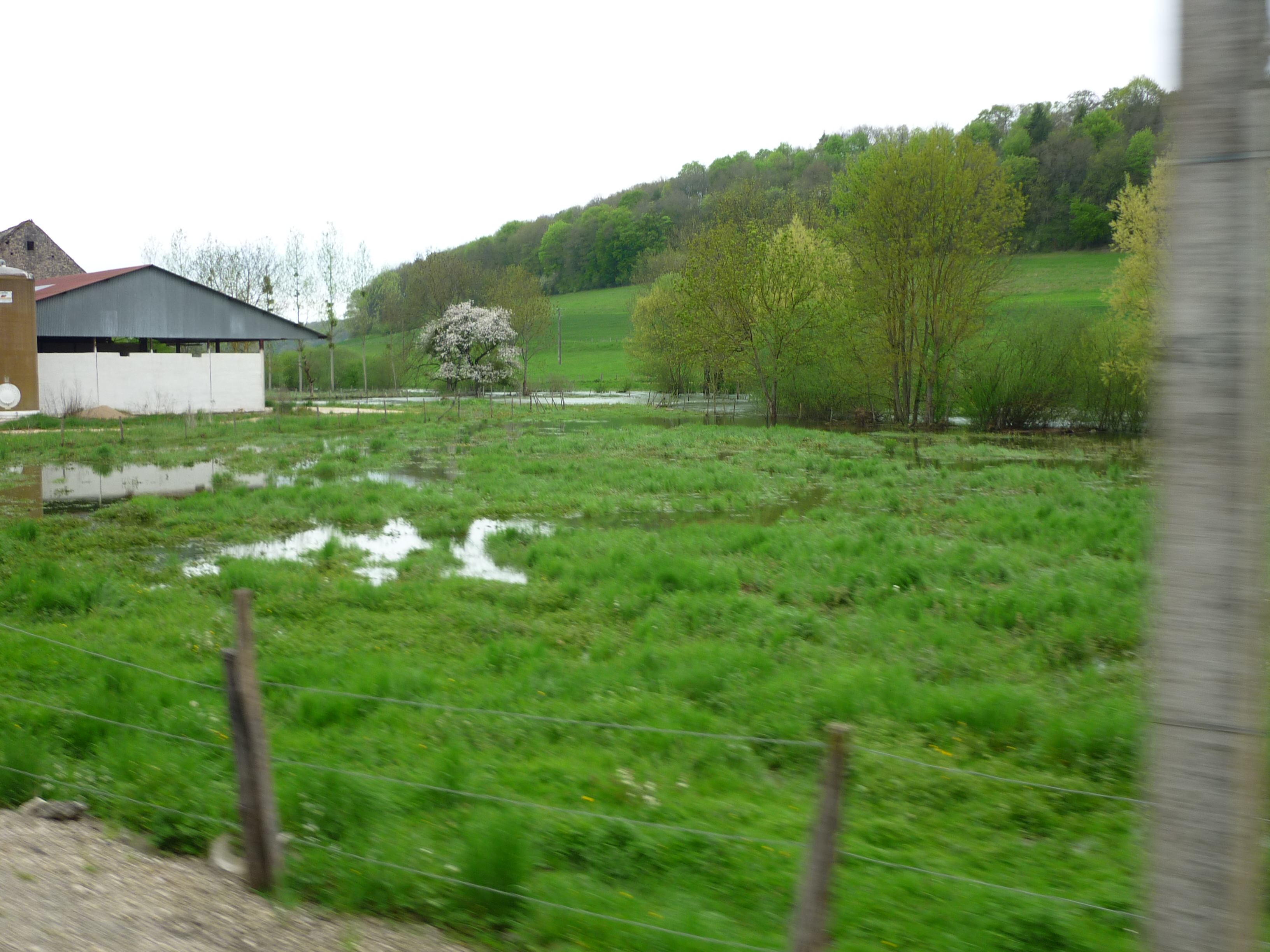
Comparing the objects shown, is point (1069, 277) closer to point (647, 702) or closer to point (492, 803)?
point (647, 702)

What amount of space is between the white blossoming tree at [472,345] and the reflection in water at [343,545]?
152ft

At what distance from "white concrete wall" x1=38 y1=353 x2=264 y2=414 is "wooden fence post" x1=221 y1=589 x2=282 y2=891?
129ft

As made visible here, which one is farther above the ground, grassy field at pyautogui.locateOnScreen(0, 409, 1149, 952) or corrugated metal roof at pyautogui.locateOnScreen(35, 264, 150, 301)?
corrugated metal roof at pyautogui.locateOnScreen(35, 264, 150, 301)

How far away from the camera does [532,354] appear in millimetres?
83375

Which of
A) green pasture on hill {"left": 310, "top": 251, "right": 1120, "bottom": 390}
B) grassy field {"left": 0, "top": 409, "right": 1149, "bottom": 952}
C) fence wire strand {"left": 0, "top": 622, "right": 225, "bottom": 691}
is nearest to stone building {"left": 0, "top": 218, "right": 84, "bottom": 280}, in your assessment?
green pasture on hill {"left": 310, "top": 251, "right": 1120, "bottom": 390}

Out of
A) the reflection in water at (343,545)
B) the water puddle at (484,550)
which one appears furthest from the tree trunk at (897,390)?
the reflection in water at (343,545)

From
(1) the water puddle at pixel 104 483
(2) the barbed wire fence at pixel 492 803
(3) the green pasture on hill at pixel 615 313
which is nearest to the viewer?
(2) the barbed wire fence at pixel 492 803

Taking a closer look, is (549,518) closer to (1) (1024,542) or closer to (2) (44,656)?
(1) (1024,542)

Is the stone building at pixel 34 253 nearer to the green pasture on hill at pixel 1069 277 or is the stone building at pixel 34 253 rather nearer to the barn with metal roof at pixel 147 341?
the barn with metal roof at pixel 147 341

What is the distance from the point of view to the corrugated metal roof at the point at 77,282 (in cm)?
3703

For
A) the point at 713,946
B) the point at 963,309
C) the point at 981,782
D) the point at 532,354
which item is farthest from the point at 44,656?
the point at 532,354

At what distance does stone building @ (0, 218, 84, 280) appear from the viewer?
56500 millimetres

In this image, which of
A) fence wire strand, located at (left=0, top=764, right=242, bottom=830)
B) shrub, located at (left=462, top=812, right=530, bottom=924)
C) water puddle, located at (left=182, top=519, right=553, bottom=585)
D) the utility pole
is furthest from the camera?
water puddle, located at (left=182, top=519, right=553, bottom=585)

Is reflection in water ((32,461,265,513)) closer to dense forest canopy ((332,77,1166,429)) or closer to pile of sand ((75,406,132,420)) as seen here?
pile of sand ((75,406,132,420))
